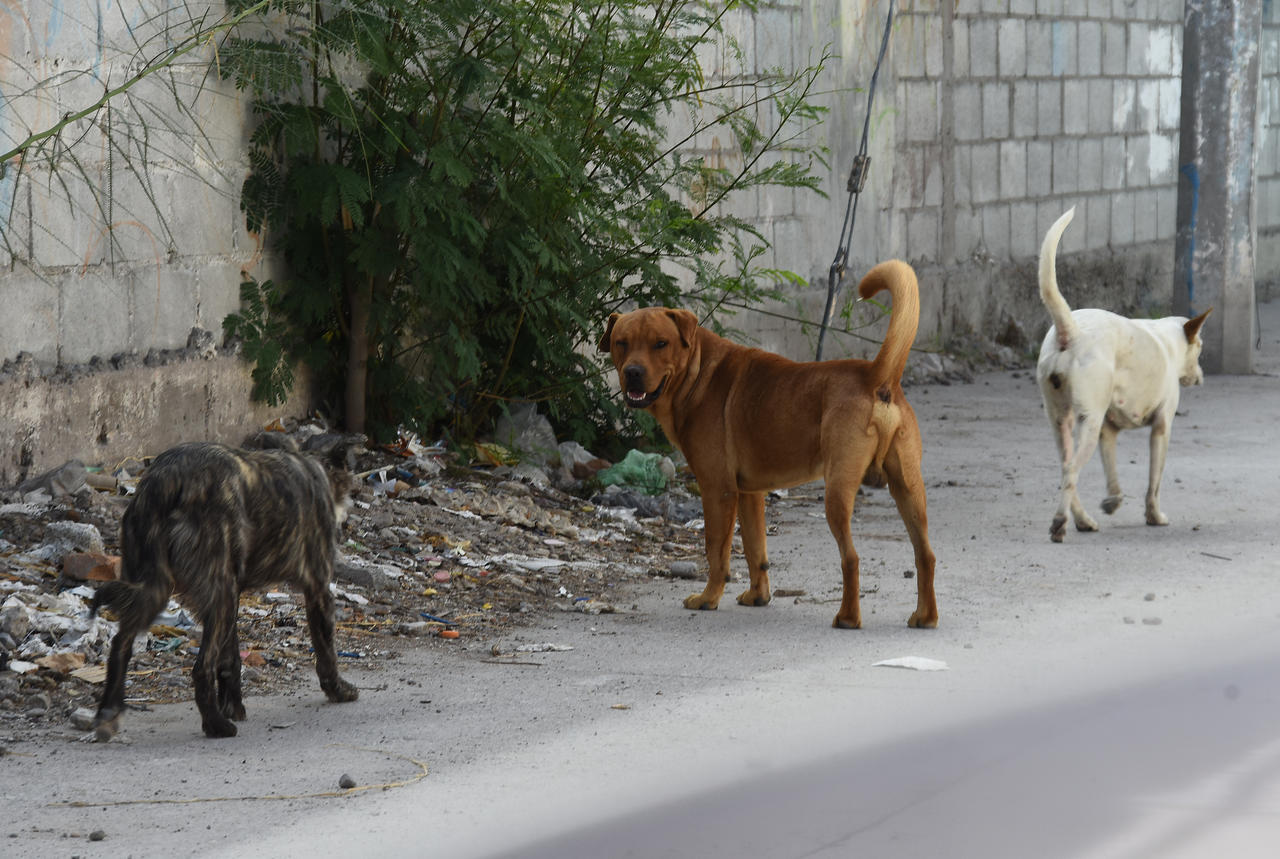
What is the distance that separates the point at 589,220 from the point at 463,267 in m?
1.02

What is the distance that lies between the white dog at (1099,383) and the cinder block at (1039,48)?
24.5 ft

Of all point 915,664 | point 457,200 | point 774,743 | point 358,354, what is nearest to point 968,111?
point 457,200

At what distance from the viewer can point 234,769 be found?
3.62 meters

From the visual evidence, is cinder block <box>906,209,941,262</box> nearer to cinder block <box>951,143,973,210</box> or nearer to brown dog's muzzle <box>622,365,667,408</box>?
cinder block <box>951,143,973,210</box>

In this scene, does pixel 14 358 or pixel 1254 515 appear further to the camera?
pixel 1254 515

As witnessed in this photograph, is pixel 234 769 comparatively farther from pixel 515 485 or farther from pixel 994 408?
pixel 994 408

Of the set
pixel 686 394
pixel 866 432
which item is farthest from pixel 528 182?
pixel 866 432

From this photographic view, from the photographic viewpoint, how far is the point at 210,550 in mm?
3758

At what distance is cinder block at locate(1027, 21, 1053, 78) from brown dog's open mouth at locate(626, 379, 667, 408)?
9584 millimetres

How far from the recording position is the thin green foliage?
6.84 metres

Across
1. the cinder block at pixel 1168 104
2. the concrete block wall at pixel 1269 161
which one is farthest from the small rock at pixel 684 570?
the concrete block wall at pixel 1269 161

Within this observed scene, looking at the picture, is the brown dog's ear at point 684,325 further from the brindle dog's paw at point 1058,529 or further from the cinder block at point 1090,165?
the cinder block at point 1090,165

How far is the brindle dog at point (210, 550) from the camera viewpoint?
12.3 ft

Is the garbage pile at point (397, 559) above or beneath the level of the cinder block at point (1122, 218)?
beneath
